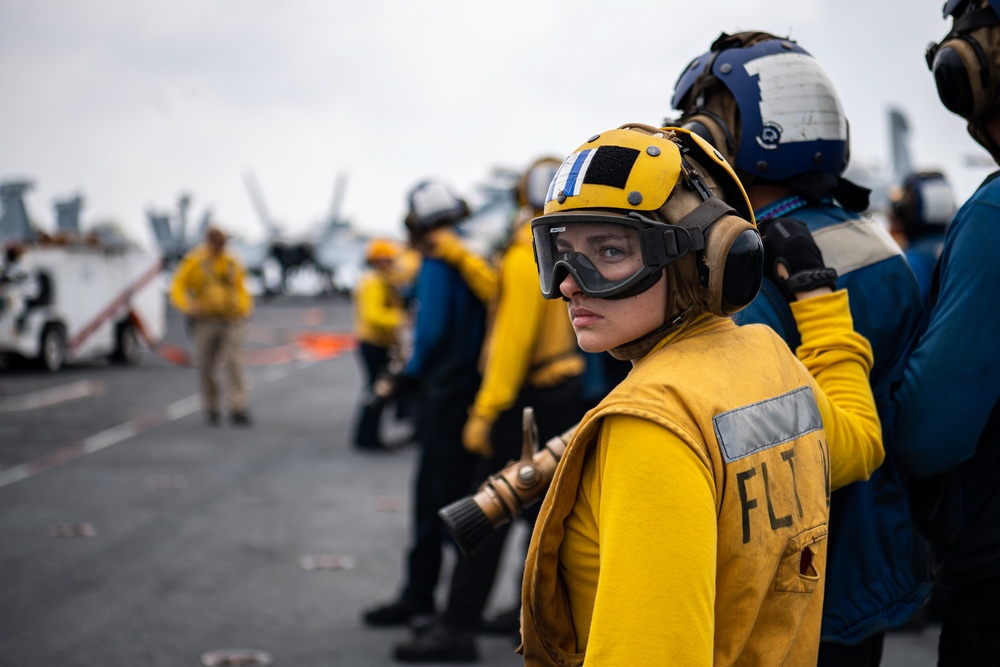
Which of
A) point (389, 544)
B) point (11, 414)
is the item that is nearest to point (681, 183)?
point (389, 544)

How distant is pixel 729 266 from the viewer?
1476mm

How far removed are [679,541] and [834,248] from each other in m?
1.06

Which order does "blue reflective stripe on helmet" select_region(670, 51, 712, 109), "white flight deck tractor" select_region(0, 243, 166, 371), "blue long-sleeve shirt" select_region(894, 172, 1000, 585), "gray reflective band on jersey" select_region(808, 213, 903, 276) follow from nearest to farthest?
"blue long-sleeve shirt" select_region(894, 172, 1000, 585)
"gray reflective band on jersey" select_region(808, 213, 903, 276)
"blue reflective stripe on helmet" select_region(670, 51, 712, 109)
"white flight deck tractor" select_region(0, 243, 166, 371)

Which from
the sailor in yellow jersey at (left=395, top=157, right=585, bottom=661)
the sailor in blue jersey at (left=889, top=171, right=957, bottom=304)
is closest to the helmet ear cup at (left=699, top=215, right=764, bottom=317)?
the sailor in yellow jersey at (left=395, top=157, right=585, bottom=661)

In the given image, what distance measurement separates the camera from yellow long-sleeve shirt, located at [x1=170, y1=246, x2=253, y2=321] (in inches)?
415

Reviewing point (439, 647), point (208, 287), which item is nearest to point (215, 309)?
point (208, 287)

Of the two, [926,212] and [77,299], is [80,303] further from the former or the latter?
[926,212]

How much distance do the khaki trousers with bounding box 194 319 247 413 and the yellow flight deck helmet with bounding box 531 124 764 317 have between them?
31.8ft

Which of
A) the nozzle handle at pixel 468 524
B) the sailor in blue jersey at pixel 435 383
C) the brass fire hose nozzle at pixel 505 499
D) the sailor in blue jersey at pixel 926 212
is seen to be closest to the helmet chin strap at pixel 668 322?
the brass fire hose nozzle at pixel 505 499

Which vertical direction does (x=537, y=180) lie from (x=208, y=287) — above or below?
above

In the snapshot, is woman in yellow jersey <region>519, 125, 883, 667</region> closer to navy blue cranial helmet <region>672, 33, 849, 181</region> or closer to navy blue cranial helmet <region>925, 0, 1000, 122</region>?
navy blue cranial helmet <region>672, 33, 849, 181</region>

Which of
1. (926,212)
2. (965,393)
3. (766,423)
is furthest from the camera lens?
(926,212)

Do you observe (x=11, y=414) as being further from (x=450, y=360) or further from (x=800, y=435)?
(x=800, y=435)

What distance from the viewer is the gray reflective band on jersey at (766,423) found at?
1.35 m
